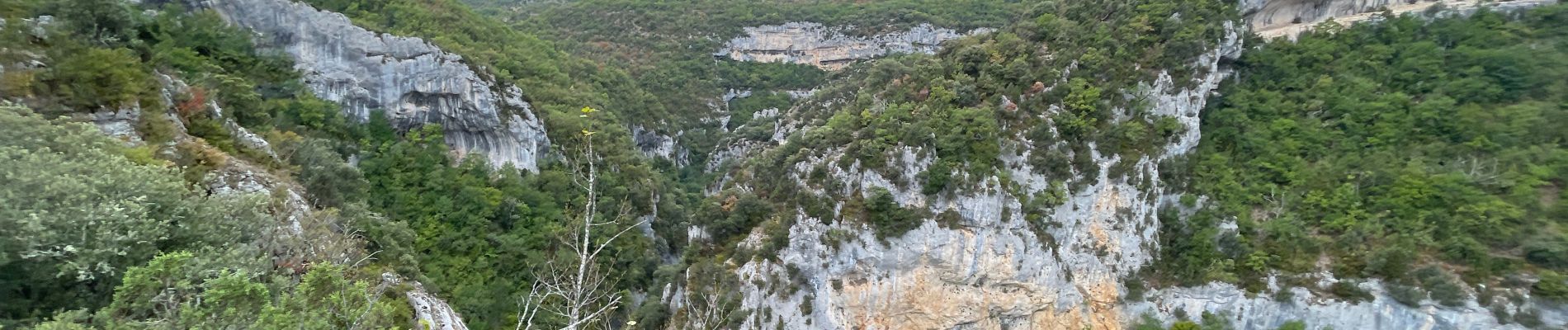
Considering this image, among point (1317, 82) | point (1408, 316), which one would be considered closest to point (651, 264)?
point (1408, 316)

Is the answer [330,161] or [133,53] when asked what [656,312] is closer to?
[330,161]

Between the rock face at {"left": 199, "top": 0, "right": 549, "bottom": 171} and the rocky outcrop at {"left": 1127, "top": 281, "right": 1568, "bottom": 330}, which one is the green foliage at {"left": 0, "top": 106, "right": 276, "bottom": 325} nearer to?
the rock face at {"left": 199, "top": 0, "right": 549, "bottom": 171}

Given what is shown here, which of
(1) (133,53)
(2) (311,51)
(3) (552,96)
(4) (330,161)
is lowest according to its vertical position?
(3) (552,96)

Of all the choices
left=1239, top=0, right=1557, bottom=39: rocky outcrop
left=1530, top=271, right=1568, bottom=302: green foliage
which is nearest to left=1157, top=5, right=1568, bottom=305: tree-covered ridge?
left=1530, top=271, right=1568, bottom=302: green foliage

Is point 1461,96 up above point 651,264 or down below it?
above

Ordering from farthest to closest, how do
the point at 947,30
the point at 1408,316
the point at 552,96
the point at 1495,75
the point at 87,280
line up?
the point at 947,30 < the point at 552,96 < the point at 1495,75 < the point at 1408,316 < the point at 87,280

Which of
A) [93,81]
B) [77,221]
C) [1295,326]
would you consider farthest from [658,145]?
[77,221]
